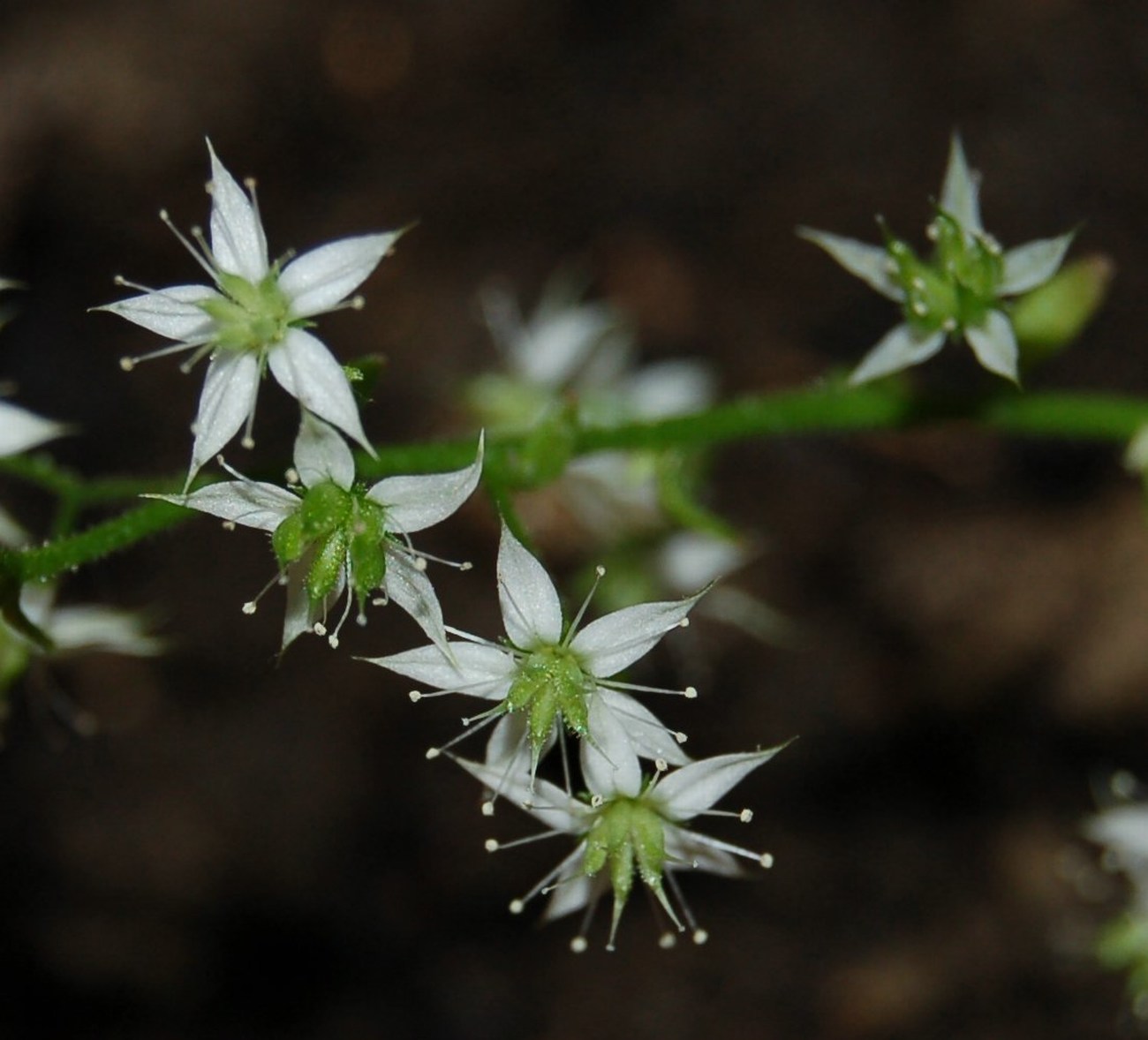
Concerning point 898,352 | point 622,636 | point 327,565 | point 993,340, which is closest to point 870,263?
point 898,352

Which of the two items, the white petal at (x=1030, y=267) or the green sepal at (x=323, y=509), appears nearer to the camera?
the green sepal at (x=323, y=509)

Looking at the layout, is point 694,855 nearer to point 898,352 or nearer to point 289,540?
A: point 289,540

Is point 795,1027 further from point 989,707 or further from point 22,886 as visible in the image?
point 22,886

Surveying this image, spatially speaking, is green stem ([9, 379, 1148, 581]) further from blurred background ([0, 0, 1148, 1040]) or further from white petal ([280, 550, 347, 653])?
blurred background ([0, 0, 1148, 1040])

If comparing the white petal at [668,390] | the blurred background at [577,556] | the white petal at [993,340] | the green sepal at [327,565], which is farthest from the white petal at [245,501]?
the blurred background at [577,556]

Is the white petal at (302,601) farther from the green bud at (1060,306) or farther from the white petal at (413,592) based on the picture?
the green bud at (1060,306)

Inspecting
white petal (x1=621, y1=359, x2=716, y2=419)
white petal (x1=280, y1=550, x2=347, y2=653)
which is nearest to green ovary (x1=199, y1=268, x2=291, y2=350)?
white petal (x1=280, y1=550, x2=347, y2=653)
